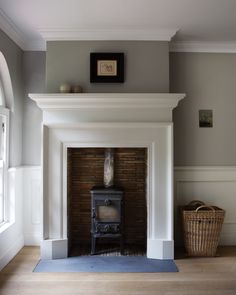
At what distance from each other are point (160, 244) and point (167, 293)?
78 cm

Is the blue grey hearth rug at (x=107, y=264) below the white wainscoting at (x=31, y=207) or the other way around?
below

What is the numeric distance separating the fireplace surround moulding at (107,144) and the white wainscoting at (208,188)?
41 cm

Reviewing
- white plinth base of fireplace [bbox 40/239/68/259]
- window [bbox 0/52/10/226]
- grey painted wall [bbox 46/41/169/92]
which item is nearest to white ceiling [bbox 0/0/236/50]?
grey painted wall [bbox 46/41/169/92]

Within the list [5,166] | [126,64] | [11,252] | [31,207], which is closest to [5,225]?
[11,252]

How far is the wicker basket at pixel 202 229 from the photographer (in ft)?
10.5

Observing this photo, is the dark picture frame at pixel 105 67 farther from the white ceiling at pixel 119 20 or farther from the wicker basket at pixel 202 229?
the wicker basket at pixel 202 229

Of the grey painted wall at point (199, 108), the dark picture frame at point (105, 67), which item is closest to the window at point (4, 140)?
the dark picture frame at point (105, 67)

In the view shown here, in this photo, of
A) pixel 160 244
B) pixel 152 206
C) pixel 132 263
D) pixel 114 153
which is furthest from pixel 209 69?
pixel 132 263

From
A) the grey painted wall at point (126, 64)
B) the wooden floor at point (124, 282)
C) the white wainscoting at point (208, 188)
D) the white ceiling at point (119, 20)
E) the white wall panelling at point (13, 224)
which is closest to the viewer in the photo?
the wooden floor at point (124, 282)

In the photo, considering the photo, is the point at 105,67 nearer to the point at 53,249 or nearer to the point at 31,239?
the point at 53,249

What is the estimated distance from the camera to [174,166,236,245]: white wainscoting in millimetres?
3611

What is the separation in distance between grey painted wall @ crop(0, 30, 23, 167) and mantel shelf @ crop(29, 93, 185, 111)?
45 cm

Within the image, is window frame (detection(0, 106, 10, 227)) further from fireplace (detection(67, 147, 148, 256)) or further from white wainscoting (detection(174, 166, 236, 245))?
white wainscoting (detection(174, 166, 236, 245))

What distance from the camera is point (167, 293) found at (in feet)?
8.04
